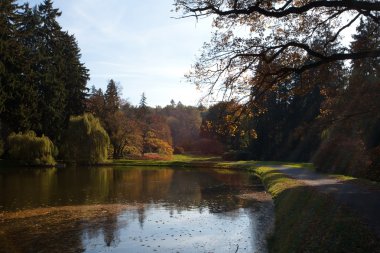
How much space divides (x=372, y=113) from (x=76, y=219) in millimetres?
12128

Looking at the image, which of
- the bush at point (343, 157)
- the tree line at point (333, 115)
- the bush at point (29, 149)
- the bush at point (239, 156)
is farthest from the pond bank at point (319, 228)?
the bush at point (239, 156)

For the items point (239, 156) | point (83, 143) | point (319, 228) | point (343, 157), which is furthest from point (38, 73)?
point (319, 228)

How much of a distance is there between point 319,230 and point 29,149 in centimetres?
4034

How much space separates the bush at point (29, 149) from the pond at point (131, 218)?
16690mm

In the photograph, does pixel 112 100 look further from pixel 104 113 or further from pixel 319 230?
pixel 319 230

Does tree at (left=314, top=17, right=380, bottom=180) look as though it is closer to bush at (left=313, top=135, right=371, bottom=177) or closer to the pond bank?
bush at (left=313, top=135, right=371, bottom=177)

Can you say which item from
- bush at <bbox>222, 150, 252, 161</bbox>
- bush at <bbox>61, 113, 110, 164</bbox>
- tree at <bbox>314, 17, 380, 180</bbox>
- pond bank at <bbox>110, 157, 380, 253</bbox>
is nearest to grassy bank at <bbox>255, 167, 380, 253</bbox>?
pond bank at <bbox>110, 157, 380, 253</bbox>

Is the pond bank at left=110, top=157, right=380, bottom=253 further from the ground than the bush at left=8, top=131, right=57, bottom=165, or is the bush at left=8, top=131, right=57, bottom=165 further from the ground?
the bush at left=8, top=131, right=57, bottom=165

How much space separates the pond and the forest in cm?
417

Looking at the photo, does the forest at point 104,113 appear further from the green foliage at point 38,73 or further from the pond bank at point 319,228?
the pond bank at point 319,228

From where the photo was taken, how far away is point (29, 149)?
46000mm

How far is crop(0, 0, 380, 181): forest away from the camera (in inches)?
626

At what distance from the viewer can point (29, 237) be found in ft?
47.3

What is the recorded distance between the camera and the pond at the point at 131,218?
13641mm
